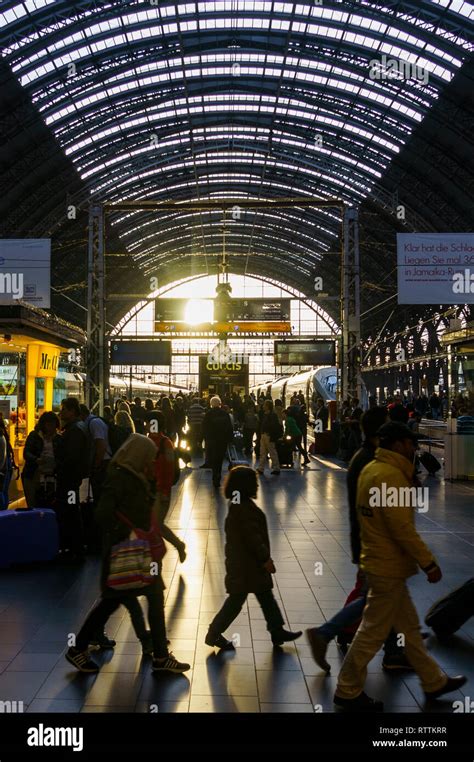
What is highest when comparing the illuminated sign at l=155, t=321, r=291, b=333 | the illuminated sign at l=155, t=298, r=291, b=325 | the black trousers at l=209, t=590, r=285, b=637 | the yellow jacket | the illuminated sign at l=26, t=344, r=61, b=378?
the illuminated sign at l=155, t=298, r=291, b=325

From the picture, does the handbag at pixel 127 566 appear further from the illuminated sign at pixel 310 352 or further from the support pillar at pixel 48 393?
the illuminated sign at pixel 310 352

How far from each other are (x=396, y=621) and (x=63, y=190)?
119 ft

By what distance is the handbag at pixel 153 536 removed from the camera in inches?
199

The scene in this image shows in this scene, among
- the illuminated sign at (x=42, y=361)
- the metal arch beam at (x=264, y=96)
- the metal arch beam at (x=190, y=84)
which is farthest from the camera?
the metal arch beam at (x=264, y=96)

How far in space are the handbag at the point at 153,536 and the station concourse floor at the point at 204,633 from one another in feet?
2.30

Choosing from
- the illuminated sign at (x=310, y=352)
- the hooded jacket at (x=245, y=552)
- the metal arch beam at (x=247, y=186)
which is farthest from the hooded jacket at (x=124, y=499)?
the metal arch beam at (x=247, y=186)

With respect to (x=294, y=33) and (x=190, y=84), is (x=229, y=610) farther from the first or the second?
(x=190, y=84)

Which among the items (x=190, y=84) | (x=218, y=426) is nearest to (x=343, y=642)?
(x=218, y=426)

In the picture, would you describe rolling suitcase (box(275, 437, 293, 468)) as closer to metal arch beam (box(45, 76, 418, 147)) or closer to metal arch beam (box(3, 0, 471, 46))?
metal arch beam (box(3, 0, 471, 46))

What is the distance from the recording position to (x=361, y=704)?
14.6 feet

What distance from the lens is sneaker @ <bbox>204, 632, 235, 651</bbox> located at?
552cm

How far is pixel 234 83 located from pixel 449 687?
32.6 m
